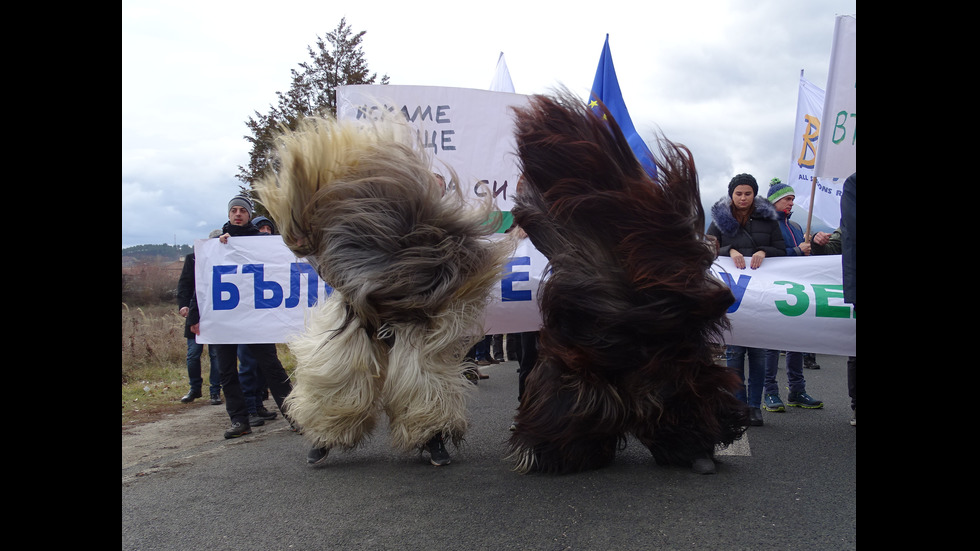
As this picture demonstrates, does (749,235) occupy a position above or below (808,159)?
below

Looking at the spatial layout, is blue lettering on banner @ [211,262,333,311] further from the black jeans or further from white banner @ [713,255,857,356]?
white banner @ [713,255,857,356]

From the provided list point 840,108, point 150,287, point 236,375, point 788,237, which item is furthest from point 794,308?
point 150,287

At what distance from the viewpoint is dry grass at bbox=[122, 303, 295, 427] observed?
297 inches

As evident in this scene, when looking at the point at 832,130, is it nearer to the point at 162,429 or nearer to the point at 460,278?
the point at 460,278

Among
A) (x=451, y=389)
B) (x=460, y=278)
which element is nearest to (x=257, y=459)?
(x=451, y=389)

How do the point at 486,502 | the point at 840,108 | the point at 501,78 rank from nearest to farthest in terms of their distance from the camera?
the point at 486,502
the point at 840,108
the point at 501,78

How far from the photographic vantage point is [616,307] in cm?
364

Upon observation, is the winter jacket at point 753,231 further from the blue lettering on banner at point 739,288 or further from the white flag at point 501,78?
the white flag at point 501,78

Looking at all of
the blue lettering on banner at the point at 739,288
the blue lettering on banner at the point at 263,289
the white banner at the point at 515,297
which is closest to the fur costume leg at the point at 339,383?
the white banner at the point at 515,297

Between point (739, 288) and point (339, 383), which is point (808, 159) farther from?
point (339, 383)

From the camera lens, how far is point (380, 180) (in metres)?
3.99

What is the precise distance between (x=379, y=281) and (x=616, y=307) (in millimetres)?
1399

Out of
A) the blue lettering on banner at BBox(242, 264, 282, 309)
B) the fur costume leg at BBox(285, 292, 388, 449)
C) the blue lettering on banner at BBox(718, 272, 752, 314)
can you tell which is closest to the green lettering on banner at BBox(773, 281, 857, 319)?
the blue lettering on banner at BBox(718, 272, 752, 314)
